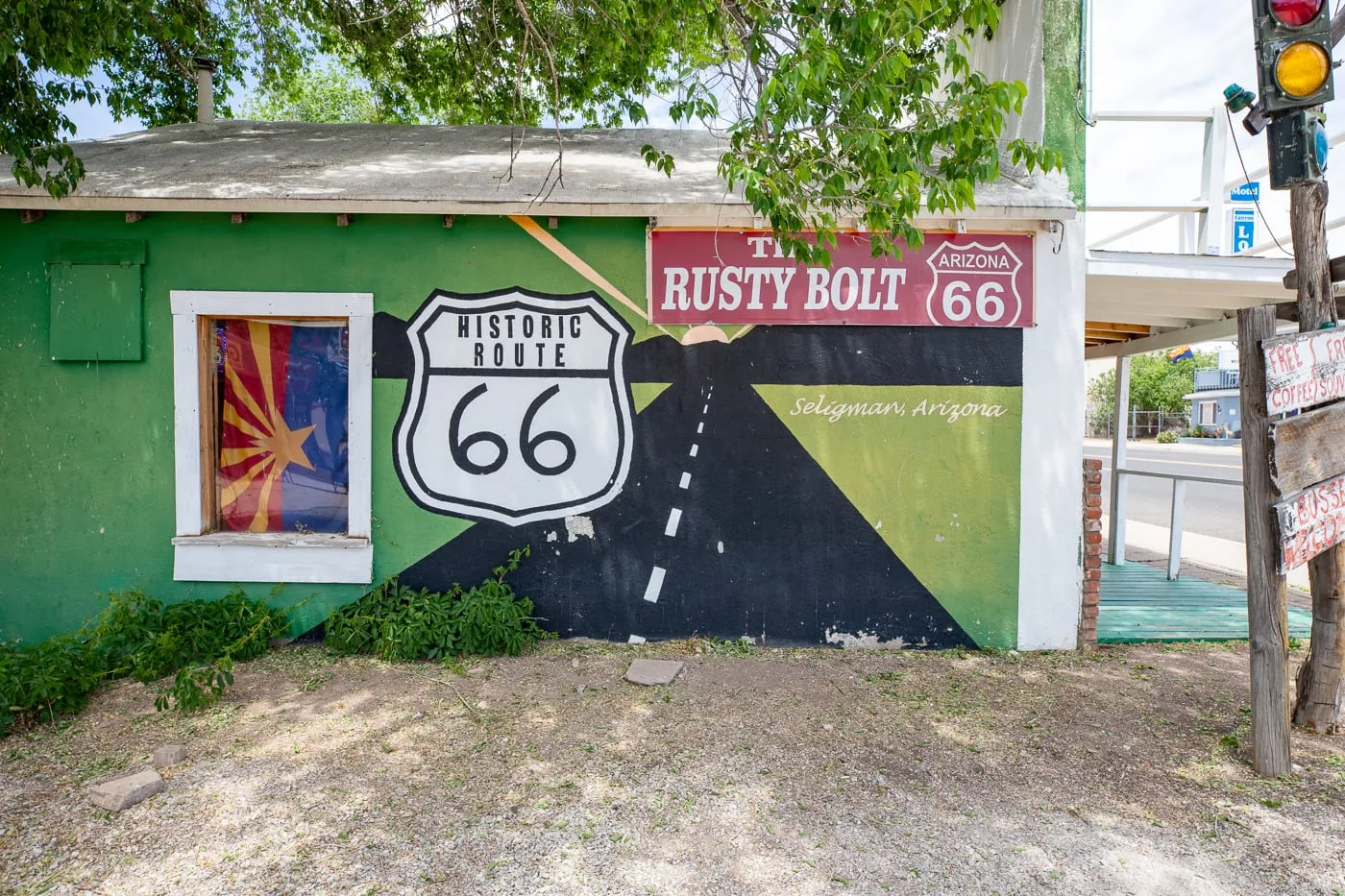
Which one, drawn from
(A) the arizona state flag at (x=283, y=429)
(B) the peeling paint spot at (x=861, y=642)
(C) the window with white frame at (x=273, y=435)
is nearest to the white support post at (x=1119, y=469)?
(B) the peeling paint spot at (x=861, y=642)

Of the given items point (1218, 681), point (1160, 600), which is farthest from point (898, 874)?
point (1160, 600)

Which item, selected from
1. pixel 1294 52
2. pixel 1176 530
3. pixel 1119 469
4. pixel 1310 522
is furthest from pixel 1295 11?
pixel 1119 469

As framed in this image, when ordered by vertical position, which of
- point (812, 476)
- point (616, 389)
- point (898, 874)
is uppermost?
point (616, 389)

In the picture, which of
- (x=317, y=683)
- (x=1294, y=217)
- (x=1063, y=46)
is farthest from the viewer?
Result: (x=1063, y=46)

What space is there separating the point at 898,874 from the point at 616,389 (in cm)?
340

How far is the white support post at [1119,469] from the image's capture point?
7711mm

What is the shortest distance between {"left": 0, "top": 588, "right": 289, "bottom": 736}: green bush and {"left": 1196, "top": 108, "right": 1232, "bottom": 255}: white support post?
22.8ft

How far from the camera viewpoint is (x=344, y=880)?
2727 mm

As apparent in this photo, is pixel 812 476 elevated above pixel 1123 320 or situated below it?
below

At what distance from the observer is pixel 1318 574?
153 inches

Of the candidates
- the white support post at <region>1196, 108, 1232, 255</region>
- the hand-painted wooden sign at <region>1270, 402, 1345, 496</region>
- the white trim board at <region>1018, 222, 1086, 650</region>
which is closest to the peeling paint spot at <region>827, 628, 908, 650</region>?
the white trim board at <region>1018, 222, 1086, 650</region>

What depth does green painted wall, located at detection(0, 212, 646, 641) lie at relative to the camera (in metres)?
5.12

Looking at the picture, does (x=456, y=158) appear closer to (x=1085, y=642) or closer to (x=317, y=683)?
(x=317, y=683)

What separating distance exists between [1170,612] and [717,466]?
3.99m
